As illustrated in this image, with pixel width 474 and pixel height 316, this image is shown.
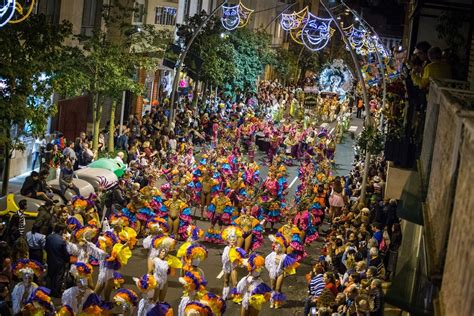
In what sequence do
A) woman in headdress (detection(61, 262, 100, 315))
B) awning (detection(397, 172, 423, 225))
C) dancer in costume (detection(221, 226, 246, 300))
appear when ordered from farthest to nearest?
dancer in costume (detection(221, 226, 246, 300)) < woman in headdress (detection(61, 262, 100, 315)) < awning (detection(397, 172, 423, 225))

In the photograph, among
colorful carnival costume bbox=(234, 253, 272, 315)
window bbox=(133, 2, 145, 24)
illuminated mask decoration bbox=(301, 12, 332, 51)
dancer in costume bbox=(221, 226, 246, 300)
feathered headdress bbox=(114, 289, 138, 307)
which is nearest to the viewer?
feathered headdress bbox=(114, 289, 138, 307)

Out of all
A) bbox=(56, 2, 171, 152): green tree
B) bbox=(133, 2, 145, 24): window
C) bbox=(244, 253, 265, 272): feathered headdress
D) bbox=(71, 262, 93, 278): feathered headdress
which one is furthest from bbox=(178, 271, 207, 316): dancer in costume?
bbox=(133, 2, 145, 24): window

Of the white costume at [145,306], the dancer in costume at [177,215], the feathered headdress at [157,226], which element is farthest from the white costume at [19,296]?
→ the dancer in costume at [177,215]

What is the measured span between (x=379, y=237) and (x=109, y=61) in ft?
45.4

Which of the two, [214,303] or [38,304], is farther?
[214,303]

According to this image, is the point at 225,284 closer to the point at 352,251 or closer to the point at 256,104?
the point at 352,251

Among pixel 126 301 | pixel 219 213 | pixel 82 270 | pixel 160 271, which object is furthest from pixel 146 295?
pixel 219 213

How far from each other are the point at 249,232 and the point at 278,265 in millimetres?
1978

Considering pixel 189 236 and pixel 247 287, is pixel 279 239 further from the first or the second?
pixel 247 287

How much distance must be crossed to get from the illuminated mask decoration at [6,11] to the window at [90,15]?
15.7 m

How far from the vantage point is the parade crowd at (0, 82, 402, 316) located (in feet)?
45.9

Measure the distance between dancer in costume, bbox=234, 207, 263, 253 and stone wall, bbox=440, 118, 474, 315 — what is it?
12.3 meters

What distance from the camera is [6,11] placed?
18.8 meters

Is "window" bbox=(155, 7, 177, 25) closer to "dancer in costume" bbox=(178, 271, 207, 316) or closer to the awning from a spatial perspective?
the awning
